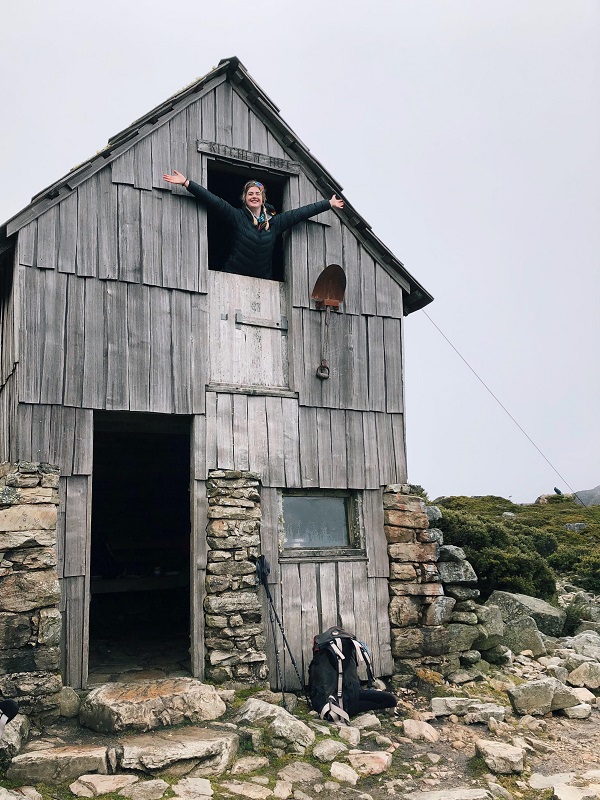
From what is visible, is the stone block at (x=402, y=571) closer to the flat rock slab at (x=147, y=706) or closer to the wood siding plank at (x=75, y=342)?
the flat rock slab at (x=147, y=706)

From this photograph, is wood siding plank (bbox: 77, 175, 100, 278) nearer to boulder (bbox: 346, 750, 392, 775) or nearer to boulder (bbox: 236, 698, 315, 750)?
boulder (bbox: 236, 698, 315, 750)

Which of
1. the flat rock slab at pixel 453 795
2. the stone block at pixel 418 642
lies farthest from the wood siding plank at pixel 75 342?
the flat rock slab at pixel 453 795

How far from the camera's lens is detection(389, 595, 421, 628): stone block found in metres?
9.05

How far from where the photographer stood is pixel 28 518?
23.7ft

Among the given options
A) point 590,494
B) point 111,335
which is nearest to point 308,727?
point 111,335

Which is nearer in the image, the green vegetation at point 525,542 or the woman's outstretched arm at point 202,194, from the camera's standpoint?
the woman's outstretched arm at point 202,194

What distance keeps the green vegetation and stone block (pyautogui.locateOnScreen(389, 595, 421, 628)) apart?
141 inches

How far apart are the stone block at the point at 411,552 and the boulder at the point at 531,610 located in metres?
2.73

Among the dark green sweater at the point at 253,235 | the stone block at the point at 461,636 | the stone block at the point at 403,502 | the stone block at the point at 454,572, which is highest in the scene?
the dark green sweater at the point at 253,235

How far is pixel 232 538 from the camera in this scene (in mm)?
8234

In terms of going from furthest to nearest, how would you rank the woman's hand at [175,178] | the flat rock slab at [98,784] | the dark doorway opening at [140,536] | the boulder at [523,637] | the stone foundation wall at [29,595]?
the dark doorway opening at [140,536] < the boulder at [523,637] < the woman's hand at [175,178] < the stone foundation wall at [29,595] < the flat rock slab at [98,784]

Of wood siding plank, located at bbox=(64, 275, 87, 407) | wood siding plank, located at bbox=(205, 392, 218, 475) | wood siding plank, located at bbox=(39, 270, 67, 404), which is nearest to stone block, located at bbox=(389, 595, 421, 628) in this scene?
wood siding plank, located at bbox=(205, 392, 218, 475)

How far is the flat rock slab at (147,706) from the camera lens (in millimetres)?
6656

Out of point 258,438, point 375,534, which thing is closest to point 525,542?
point 375,534
